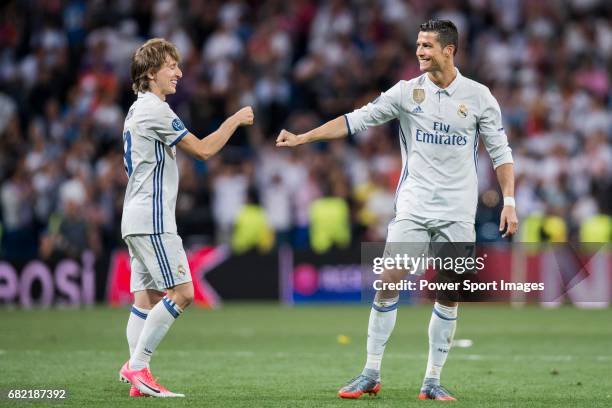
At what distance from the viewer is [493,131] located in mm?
8312

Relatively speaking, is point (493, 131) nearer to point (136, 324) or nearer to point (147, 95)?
point (147, 95)

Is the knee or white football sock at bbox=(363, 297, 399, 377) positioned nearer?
the knee

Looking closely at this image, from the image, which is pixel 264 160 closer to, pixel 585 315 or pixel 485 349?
pixel 585 315

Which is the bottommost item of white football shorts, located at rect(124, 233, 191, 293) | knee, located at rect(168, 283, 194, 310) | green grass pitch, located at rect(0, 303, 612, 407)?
green grass pitch, located at rect(0, 303, 612, 407)

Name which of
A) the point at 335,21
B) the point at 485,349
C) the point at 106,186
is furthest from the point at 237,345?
the point at 335,21

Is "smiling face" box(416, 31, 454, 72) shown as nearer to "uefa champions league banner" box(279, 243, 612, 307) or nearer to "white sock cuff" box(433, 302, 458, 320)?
"white sock cuff" box(433, 302, 458, 320)

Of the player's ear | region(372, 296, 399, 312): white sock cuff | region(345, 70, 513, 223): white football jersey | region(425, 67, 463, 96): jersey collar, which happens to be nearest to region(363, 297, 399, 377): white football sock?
region(372, 296, 399, 312): white sock cuff

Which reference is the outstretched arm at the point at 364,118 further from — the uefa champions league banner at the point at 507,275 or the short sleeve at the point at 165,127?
the uefa champions league banner at the point at 507,275

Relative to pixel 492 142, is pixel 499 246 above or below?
below

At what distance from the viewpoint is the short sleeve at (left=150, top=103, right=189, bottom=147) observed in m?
8.16

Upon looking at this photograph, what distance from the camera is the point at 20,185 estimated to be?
832 inches

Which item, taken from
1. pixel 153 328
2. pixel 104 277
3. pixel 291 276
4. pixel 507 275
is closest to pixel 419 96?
pixel 153 328

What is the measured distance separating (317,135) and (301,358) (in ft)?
11.9

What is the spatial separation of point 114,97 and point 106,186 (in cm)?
218
